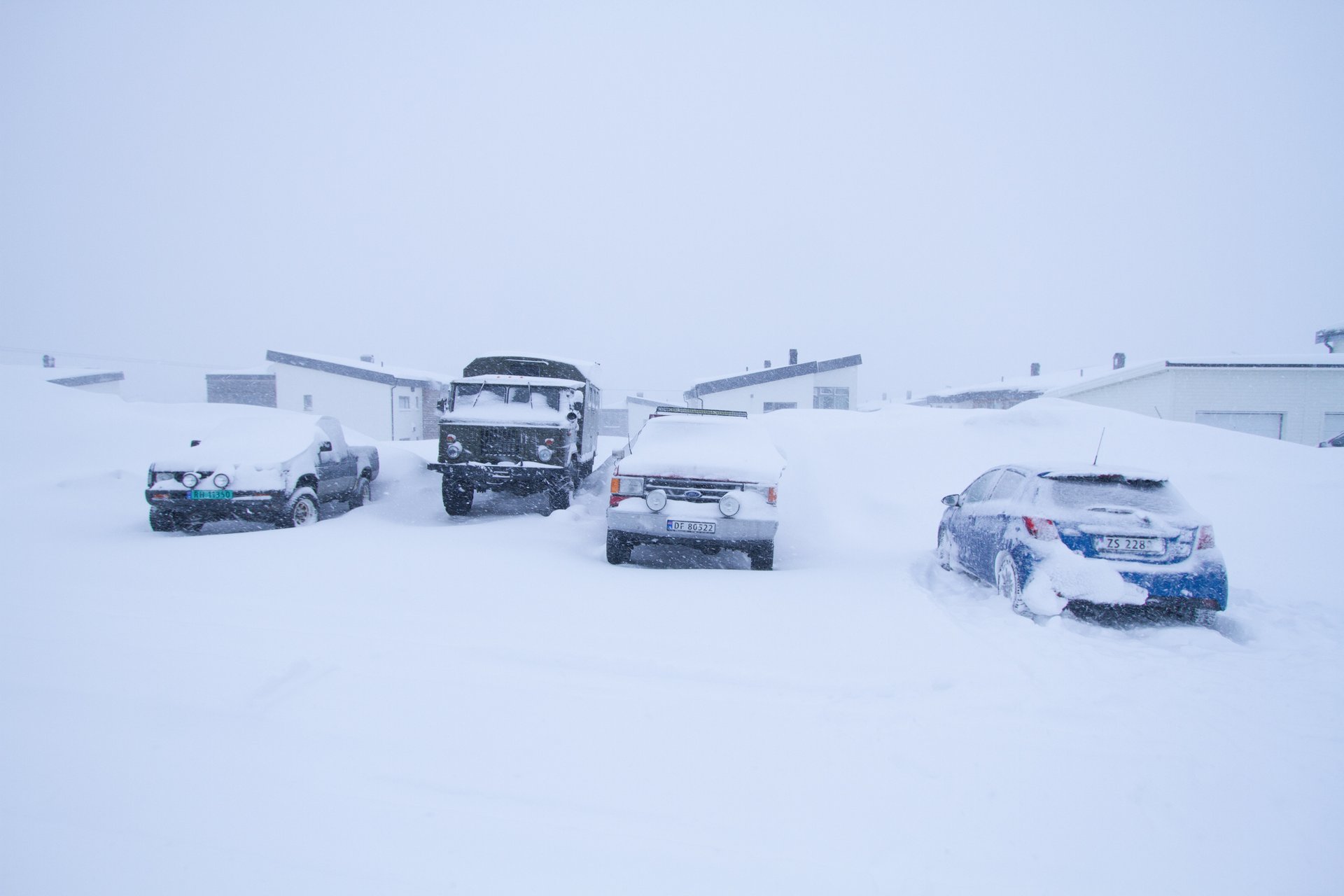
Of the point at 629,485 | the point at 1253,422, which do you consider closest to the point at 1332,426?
the point at 1253,422

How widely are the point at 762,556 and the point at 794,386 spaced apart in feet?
73.1

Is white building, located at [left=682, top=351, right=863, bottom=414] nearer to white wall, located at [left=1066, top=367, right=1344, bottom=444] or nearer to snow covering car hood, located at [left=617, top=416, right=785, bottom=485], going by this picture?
white wall, located at [left=1066, top=367, right=1344, bottom=444]

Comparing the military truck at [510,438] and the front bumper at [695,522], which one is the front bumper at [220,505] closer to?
the military truck at [510,438]

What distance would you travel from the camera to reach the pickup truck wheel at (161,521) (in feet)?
25.0

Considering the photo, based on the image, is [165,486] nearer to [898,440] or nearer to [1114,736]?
[1114,736]

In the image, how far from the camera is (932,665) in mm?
3807

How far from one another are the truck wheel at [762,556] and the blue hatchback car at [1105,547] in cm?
215

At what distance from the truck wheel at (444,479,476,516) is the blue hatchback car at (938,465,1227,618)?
25.5ft

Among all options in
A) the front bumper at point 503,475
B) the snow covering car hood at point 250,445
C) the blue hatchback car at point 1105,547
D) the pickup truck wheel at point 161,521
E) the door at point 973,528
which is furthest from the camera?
the front bumper at point 503,475

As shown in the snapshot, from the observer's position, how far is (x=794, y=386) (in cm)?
2783

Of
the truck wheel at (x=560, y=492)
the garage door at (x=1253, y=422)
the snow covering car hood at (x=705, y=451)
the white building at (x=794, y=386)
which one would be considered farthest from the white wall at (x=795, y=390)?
the snow covering car hood at (x=705, y=451)

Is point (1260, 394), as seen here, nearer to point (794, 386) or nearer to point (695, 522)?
point (794, 386)

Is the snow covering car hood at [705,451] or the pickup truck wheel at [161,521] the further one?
the pickup truck wheel at [161,521]

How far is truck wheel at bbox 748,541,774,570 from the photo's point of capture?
251 inches
